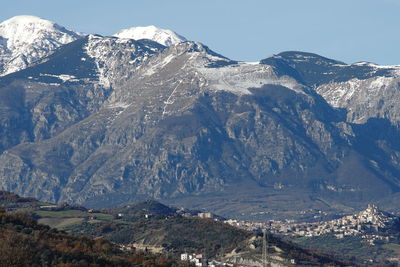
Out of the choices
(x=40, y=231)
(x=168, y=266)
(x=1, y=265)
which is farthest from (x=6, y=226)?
(x=1, y=265)

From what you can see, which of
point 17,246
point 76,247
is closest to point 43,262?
point 17,246

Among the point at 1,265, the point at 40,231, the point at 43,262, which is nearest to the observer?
the point at 1,265

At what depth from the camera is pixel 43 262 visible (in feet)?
518

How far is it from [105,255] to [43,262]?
24851 millimetres

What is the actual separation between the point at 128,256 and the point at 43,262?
35.0 metres

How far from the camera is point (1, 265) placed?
14850 centimetres

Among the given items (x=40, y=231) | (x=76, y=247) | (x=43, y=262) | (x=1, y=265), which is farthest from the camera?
(x=40, y=231)

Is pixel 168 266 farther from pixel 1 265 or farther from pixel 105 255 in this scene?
pixel 1 265

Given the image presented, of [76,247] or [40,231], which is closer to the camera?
[76,247]

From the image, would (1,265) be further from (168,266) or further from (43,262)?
(168,266)

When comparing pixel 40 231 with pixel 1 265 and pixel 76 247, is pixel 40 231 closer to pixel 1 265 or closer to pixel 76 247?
pixel 76 247

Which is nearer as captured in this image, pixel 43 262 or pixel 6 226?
pixel 43 262

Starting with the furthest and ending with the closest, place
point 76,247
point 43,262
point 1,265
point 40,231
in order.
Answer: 1. point 40,231
2. point 76,247
3. point 43,262
4. point 1,265

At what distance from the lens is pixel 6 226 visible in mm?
186000
